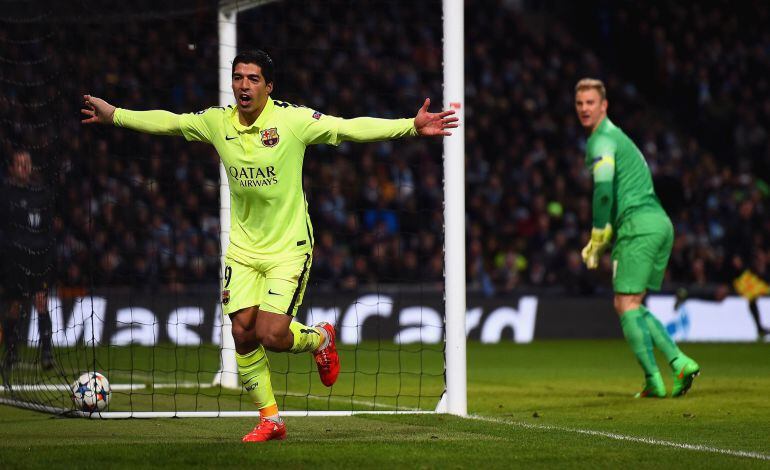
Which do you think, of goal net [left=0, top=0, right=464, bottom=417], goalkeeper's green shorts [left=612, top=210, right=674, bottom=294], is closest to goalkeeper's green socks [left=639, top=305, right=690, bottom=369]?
goalkeeper's green shorts [left=612, top=210, right=674, bottom=294]

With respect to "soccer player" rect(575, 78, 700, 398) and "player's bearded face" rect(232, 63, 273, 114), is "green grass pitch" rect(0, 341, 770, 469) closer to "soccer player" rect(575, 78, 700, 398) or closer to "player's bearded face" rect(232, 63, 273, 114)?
"soccer player" rect(575, 78, 700, 398)

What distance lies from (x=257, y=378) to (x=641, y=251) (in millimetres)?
3900

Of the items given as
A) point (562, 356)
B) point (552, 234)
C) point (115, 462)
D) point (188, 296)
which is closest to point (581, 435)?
point (115, 462)

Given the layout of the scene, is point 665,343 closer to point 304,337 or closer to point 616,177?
point 616,177

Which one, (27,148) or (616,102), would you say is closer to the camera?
(27,148)

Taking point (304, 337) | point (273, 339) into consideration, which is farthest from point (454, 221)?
point (273, 339)

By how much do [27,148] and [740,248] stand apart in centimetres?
1261

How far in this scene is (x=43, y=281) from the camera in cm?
1010

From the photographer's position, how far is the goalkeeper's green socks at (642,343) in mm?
9578

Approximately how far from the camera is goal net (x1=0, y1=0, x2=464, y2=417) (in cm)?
989

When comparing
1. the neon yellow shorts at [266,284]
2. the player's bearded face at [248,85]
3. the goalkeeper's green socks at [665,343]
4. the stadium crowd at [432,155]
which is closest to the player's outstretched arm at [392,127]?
the player's bearded face at [248,85]

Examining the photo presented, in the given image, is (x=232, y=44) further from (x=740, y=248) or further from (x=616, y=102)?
(x=616, y=102)

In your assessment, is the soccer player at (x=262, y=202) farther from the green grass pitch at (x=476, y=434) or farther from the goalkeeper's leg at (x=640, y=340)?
the goalkeeper's leg at (x=640, y=340)

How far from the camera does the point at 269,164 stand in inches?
270
